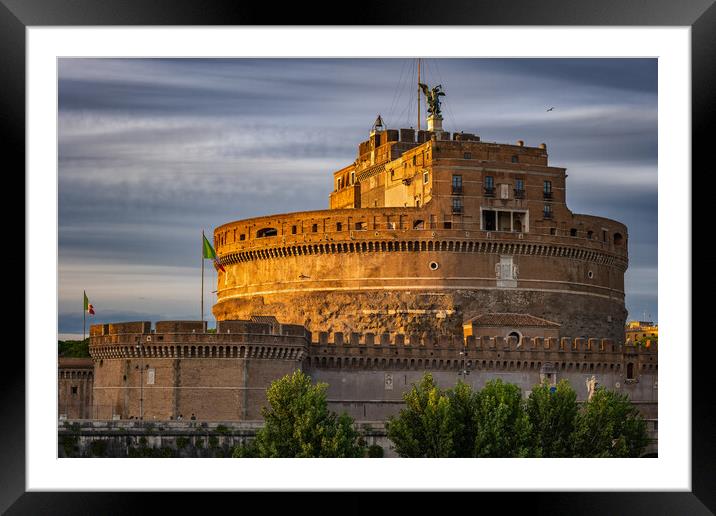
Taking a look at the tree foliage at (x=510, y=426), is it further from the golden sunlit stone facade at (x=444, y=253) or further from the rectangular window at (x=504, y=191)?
the rectangular window at (x=504, y=191)

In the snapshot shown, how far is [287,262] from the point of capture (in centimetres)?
5841

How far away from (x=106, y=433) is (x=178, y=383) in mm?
3023

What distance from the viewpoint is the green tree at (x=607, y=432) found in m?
41.1

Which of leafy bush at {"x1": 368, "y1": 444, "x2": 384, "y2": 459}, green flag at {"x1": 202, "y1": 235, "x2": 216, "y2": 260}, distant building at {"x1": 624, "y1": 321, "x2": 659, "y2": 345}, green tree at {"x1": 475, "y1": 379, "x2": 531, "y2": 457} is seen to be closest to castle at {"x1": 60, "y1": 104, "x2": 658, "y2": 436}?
green flag at {"x1": 202, "y1": 235, "x2": 216, "y2": 260}

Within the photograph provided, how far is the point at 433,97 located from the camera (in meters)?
62.6

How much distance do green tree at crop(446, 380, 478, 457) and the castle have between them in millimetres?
6007

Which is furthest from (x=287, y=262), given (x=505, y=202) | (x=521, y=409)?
(x=521, y=409)

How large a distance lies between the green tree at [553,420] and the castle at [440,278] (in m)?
6.51
